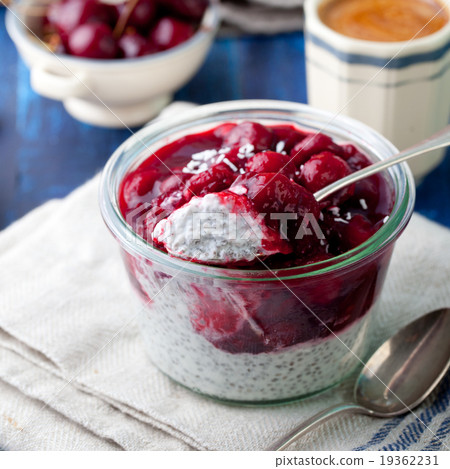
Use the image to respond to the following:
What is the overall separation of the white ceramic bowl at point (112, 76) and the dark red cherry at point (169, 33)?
0.03m

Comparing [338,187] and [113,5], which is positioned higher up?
[338,187]

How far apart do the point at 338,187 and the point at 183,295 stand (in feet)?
1.01

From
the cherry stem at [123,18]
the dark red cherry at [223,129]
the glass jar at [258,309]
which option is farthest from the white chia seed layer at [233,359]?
the cherry stem at [123,18]

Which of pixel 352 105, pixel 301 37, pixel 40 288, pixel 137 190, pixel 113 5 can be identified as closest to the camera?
pixel 137 190

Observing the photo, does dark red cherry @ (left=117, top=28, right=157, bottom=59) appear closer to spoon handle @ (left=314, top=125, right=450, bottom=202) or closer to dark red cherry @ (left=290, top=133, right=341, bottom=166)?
dark red cherry @ (left=290, top=133, right=341, bottom=166)

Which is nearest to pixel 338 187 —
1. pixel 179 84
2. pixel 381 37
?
pixel 381 37

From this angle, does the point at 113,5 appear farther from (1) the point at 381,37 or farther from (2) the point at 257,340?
(2) the point at 257,340

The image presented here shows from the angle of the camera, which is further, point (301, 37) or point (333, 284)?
point (301, 37)

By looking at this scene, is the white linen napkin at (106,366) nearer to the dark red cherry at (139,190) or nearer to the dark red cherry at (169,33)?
the dark red cherry at (139,190)

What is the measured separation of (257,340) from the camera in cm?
109

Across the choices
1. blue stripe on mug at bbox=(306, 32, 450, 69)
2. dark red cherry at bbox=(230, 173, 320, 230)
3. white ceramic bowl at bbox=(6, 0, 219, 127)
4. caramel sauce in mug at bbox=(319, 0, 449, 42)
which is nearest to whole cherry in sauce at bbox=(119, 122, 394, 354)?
dark red cherry at bbox=(230, 173, 320, 230)

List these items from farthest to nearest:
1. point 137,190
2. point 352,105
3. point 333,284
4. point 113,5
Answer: point 113,5 < point 352,105 < point 137,190 < point 333,284

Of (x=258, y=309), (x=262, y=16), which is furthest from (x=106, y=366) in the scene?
(x=262, y=16)

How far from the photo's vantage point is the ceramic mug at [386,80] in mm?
1629
